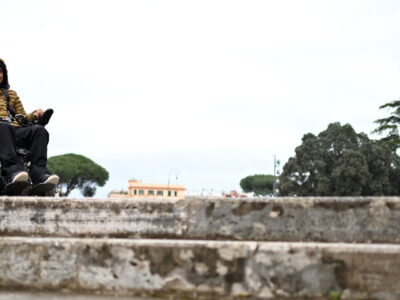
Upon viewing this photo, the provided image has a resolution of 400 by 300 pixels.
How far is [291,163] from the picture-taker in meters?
50.5

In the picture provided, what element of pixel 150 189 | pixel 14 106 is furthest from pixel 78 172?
pixel 14 106

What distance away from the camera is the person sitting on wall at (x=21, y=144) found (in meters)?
5.44

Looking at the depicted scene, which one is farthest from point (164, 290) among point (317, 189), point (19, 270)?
point (317, 189)

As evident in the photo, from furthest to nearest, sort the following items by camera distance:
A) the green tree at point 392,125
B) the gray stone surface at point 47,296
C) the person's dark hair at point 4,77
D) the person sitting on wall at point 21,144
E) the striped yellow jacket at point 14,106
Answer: the green tree at point 392,125, the person's dark hair at point 4,77, the striped yellow jacket at point 14,106, the person sitting on wall at point 21,144, the gray stone surface at point 47,296

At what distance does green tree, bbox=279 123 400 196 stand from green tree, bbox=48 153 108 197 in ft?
112

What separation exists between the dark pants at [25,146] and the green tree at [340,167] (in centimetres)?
4201

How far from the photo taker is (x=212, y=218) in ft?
12.6

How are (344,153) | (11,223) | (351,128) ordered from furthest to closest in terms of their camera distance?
(351,128) → (344,153) → (11,223)

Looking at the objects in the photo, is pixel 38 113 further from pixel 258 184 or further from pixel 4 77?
pixel 258 184

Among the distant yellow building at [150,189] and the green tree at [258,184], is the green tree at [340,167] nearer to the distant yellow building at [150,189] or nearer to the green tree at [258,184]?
the green tree at [258,184]

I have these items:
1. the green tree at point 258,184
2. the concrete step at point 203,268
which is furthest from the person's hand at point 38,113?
the green tree at point 258,184

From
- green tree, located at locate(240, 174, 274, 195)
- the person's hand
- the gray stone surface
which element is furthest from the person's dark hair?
green tree, located at locate(240, 174, 274, 195)

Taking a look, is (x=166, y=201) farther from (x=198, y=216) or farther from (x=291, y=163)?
(x=291, y=163)

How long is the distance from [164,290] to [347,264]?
3.46 ft
